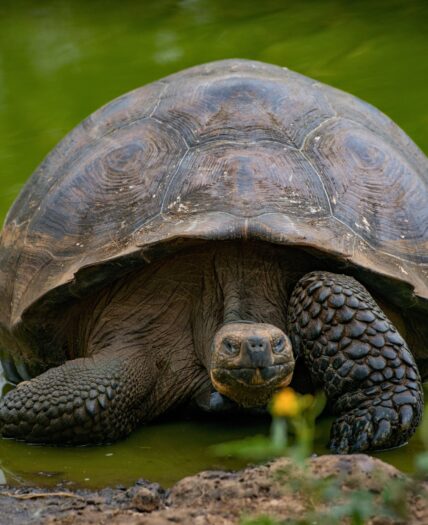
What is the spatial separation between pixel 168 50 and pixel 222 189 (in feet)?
27.4

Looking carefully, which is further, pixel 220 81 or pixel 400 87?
pixel 400 87

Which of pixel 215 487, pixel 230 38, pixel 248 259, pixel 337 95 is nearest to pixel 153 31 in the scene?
pixel 230 38

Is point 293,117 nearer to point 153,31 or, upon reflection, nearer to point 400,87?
point 400,87

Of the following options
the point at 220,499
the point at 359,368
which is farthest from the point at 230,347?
the point at 220,499

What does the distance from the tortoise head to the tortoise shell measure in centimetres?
38

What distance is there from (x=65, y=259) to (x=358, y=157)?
1.29 meters

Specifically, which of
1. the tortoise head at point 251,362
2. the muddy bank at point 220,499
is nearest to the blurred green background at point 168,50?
the tortoise head at point 251,362

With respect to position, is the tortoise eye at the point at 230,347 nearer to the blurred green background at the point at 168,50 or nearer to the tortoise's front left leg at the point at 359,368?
the tortoise's front left leg at the point at 359,368

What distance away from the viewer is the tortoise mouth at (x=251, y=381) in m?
4.69

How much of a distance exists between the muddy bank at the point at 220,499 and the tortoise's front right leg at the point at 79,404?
0.83 meters

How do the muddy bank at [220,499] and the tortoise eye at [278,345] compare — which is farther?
the tortoise eye at [278,345]

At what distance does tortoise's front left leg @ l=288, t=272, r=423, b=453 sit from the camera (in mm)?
4738

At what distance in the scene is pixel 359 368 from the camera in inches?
189

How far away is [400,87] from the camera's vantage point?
Answer: 1094 centimetres
